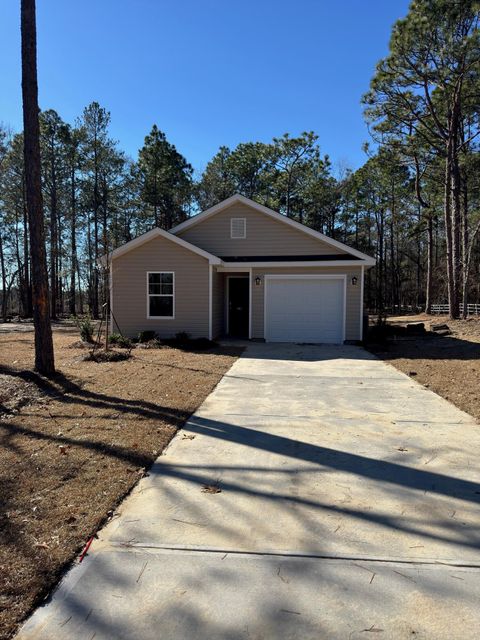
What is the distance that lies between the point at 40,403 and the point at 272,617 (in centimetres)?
501

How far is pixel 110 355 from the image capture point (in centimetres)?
1038

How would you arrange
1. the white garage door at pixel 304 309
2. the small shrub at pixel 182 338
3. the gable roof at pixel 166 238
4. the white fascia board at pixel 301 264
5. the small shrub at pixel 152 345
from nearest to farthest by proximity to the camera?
the small shrub at pixel 152 345, the small shrub at pixel 182 338, the gable roof at pixel 166 238, the white fascia board at pixel 301 264, the white garage door at pixel 304 309

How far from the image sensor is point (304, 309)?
15.1 metres

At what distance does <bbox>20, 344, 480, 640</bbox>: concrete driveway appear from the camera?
2.12m

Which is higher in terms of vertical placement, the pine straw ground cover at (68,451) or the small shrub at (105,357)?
the small shrub at (105,357)

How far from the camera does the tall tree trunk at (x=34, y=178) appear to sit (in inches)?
294

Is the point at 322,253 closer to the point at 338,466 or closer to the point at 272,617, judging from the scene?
the point at 338,466

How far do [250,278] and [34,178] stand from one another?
28.2ft

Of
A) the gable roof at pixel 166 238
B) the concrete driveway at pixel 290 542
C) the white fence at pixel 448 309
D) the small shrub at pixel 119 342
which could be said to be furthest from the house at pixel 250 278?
the white fence at pixel 448 309

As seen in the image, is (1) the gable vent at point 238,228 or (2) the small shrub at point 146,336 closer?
(2) the small shrub at point 146,336

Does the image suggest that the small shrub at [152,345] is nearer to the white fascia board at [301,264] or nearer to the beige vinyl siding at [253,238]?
the white fascia board at [301,264]

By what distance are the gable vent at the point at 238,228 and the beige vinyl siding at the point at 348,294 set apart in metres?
1.56

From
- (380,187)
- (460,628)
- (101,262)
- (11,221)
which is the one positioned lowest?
(460,628)

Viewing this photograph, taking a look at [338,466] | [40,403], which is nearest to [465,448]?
[338,466]
